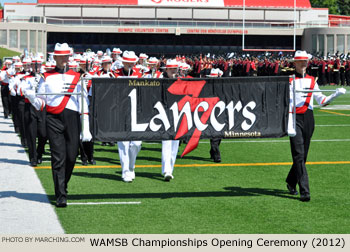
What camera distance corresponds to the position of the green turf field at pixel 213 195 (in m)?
7.58

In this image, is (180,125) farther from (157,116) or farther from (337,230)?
(337,230)

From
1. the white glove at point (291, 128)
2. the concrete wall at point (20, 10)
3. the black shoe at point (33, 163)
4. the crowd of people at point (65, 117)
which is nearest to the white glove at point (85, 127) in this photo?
the crowd of people at point (65, 117)

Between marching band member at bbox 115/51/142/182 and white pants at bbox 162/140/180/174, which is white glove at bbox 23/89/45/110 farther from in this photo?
white pants at bbox 162/140/180/174

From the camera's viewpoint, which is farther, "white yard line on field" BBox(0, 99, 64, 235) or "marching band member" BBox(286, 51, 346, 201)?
"marching band member" BBox(286, 51, 346, 201)

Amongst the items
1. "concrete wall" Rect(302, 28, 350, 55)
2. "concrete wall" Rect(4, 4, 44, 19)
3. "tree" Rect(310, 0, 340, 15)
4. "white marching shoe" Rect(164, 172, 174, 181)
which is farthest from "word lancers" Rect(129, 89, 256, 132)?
"tree" Rect(310, 0, 340, 15)

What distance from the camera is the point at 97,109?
8.63 meters

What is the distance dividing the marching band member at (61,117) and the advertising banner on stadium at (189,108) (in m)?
0.27

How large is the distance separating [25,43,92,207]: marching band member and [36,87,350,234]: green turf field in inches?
17.3

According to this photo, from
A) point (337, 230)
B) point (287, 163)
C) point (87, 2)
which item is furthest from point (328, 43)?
point (337, 230)

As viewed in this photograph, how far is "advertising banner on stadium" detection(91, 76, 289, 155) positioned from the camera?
8680 millimetres

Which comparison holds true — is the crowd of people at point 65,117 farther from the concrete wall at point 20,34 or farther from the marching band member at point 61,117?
the concrete wall at point 20,34

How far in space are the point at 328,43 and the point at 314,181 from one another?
62428 mm

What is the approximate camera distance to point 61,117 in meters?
8.66

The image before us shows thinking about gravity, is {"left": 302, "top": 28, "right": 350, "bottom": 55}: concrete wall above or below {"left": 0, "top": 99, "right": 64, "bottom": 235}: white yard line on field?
above
